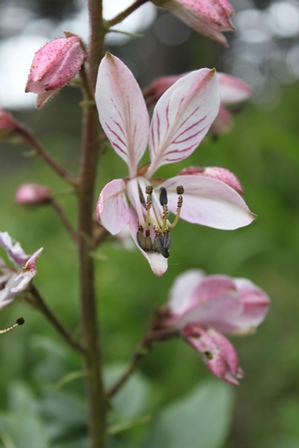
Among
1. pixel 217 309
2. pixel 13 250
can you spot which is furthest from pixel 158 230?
pixel 217 309

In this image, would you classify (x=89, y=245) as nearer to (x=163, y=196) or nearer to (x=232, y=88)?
(x=163, y=196)

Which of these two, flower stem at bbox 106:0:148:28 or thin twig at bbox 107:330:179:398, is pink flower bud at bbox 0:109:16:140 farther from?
thin twig at bbox 107:330:179:398

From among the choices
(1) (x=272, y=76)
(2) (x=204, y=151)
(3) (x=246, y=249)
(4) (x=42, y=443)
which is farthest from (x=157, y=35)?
(4) (x=42, y=443)

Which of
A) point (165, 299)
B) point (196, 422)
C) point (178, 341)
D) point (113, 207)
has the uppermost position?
point (113, 207)

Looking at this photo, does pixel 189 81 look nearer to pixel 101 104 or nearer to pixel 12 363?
pixel 101 104

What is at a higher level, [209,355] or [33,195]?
[33,195]

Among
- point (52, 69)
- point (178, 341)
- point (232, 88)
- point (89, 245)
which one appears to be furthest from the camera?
point (178, 341)
